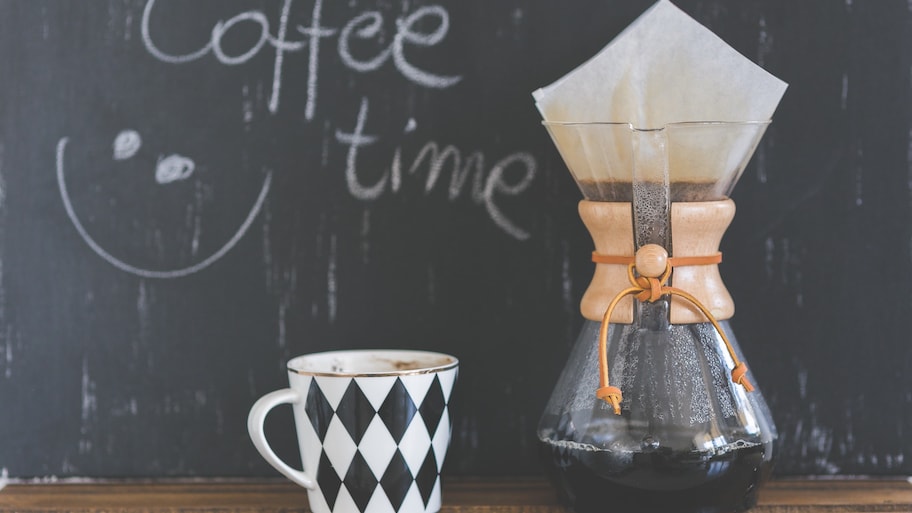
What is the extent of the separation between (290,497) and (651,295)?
287 mm

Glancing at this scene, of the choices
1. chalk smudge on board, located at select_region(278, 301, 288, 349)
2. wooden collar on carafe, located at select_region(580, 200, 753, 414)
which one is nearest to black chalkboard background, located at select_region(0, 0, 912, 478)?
chalk smudge on board, located at select_region(278, 301, 288, 349)

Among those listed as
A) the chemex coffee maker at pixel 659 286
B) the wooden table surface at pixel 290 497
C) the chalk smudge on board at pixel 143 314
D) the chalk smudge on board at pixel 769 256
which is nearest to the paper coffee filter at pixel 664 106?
the chemex coffee maker at pixel 659 286

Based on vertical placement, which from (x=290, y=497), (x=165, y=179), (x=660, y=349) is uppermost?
(x=165, y=179)

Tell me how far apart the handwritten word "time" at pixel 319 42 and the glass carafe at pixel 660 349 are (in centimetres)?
15

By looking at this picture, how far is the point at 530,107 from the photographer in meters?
0.68

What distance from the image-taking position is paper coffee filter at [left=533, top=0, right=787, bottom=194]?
546 millimetres

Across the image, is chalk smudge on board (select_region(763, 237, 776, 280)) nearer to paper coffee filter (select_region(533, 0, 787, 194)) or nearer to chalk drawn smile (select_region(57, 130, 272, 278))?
paper coffee filter (select_region(533, 0, 787, 194))

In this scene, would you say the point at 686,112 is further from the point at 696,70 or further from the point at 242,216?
the point at 242,216

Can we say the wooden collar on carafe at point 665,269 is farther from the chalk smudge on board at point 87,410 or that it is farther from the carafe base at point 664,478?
the chalk smudge on board at point 87,410

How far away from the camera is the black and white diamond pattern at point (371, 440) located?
567mm

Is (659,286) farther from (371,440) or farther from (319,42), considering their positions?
(319,42)

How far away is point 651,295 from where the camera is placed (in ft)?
1.79

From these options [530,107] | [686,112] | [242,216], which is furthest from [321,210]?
[686,112]

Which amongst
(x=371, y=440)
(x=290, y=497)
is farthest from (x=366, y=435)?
(x=290, y=497)
